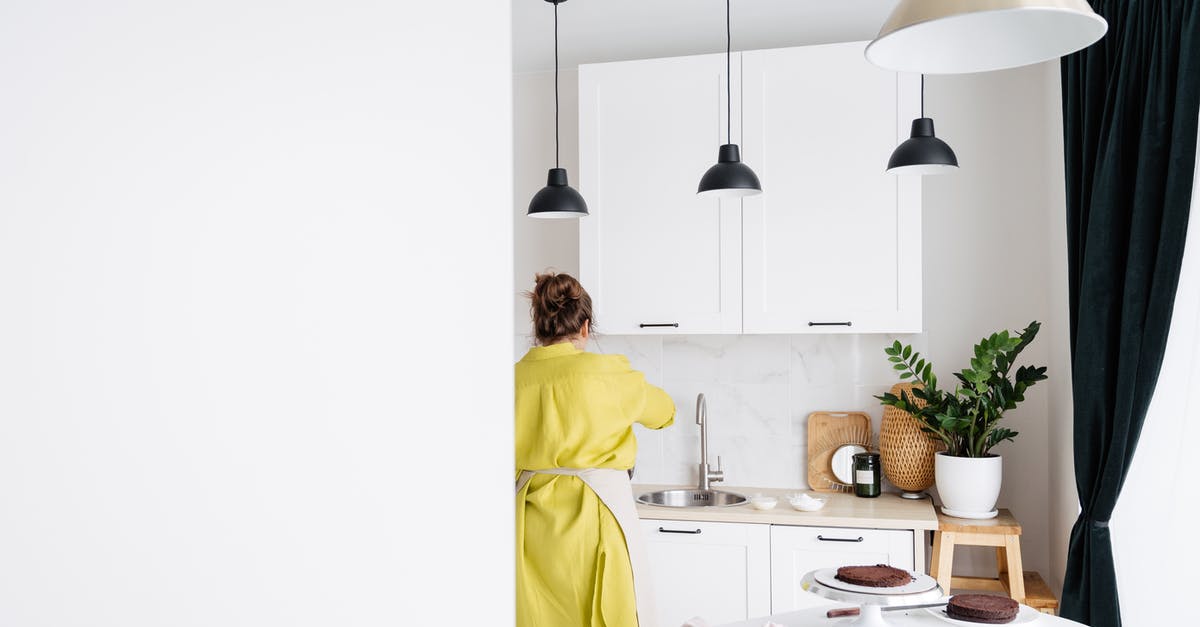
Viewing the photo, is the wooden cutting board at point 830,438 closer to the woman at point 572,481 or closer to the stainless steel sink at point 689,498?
the stainless steel sink at point 689,498

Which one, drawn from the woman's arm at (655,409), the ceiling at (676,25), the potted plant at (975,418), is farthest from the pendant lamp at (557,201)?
the potted plant at (975,418)

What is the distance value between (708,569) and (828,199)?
1212 millimetres

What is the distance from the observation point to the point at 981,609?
1.43 meters

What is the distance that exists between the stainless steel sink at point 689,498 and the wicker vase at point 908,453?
535 mm

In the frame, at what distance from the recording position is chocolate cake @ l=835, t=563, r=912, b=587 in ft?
4.84

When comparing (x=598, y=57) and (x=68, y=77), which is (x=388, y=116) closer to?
(x=68, y=77)

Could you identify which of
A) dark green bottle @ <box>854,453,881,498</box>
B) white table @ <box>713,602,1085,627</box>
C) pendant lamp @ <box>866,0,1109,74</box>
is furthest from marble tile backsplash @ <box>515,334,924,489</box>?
pendant lamp @ <box>866,0,1109,74</box>

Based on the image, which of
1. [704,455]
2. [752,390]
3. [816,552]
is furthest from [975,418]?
[704,455]

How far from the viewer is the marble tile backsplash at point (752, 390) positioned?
296 cm

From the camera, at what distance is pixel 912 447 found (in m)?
2.72

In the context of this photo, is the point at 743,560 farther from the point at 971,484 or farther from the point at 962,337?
the point at 962,337

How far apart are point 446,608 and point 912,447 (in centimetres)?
277

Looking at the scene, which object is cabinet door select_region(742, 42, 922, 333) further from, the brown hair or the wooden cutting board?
the brown hair

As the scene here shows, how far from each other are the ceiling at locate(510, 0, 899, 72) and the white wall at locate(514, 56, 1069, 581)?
1.33 feet
